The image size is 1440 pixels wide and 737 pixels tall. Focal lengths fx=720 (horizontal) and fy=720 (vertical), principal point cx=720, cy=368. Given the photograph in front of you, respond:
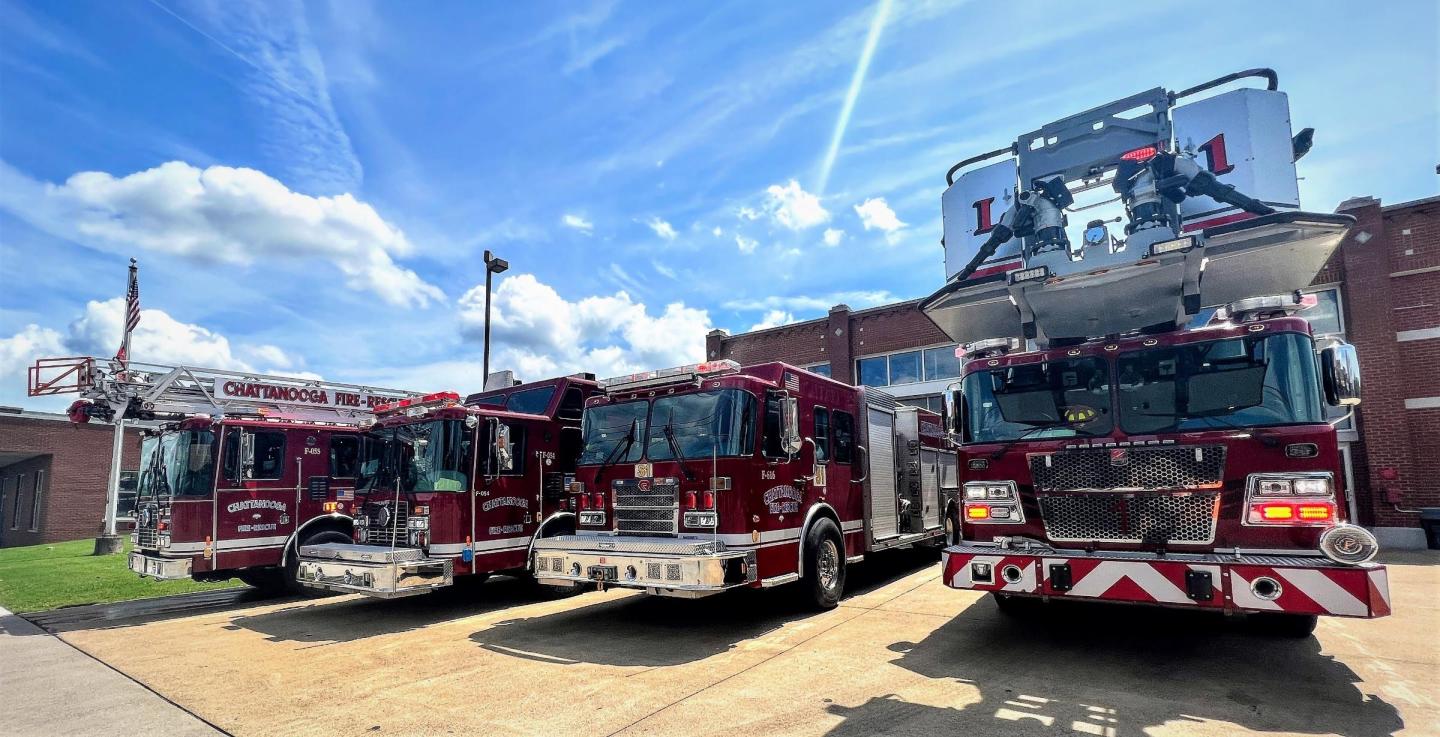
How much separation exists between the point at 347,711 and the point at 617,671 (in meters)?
1.99

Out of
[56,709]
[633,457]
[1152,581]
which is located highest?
[633,457]

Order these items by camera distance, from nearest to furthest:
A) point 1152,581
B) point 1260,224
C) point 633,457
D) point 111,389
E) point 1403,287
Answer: point 1152,581 < point 1260,224 < point 633,457 < point 111,389 < point 1403,287

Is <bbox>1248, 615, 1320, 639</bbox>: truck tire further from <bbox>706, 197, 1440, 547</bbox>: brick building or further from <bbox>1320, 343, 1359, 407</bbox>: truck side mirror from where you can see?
→ <bbox>706, 197, 1440, 547</bbox>: brick building

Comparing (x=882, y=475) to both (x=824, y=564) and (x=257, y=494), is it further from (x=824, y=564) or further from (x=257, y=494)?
(x=257, y=494)

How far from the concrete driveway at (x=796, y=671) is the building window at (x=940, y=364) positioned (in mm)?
12012

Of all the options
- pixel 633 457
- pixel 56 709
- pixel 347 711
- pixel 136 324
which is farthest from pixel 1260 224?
pixel 136 324

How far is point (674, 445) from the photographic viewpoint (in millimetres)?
7711

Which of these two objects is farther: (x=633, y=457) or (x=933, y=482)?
(x=933, y=482)

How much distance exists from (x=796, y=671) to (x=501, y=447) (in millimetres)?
4719

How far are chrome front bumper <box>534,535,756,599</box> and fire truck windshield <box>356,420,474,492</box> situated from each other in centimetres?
182

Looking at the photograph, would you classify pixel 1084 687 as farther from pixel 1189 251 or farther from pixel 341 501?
pixel 341 501

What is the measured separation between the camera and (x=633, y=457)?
8.01m

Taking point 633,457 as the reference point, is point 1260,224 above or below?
above

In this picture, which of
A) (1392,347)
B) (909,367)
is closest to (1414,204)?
(1392,347)
